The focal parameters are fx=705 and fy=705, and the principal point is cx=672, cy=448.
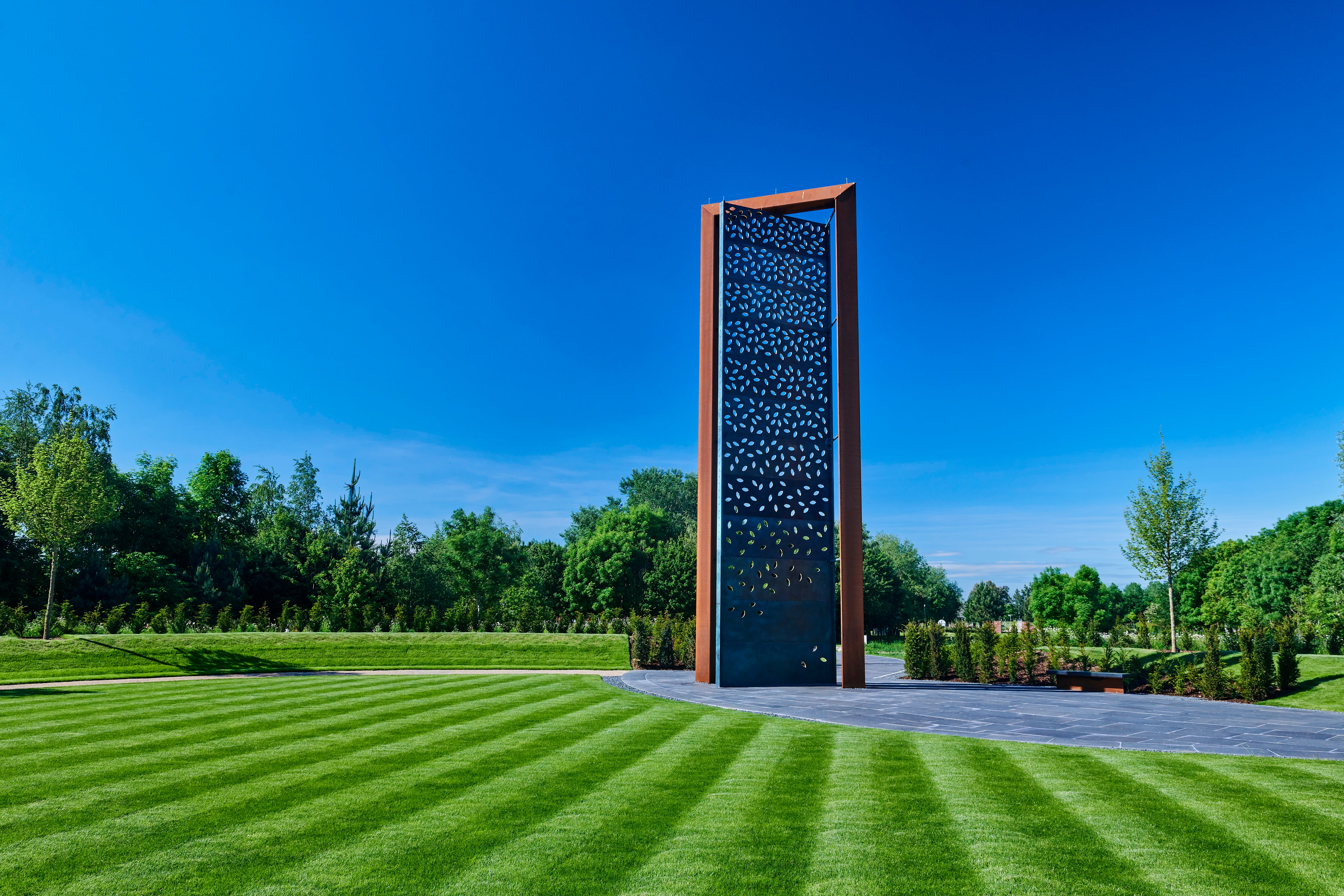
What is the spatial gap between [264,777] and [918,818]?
505 cm

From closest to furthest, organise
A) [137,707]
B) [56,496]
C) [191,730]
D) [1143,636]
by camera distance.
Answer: [191,730] < [137,707] < [1143,636] < [56,496]

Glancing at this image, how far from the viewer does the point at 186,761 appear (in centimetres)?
630

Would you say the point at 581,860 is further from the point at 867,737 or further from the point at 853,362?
the point at 853,362

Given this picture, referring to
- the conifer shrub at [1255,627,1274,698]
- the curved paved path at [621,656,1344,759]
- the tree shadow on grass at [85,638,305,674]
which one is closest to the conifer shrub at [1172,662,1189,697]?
the curved paved path at [621,656,1344,759]

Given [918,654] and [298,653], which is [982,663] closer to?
[918,654]

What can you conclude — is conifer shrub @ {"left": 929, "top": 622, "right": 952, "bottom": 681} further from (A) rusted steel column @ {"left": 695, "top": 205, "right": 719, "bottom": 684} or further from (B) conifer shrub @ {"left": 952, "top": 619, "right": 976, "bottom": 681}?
(A) rusted steel column @ {"left": 695, "top": 205, "right": 719, "bottom": 684}

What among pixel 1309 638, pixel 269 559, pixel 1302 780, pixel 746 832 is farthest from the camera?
pixel 269 559

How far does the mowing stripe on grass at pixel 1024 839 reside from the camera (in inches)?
146

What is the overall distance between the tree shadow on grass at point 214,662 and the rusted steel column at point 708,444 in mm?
10595

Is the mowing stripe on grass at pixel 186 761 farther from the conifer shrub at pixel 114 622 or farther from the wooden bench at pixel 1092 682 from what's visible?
the conifer shrub at pixel 114 622

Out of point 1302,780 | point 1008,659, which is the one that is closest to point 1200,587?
point 1008,659

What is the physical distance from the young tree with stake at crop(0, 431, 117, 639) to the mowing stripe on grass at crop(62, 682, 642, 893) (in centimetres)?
2030

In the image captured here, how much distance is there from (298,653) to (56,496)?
29.7 ft

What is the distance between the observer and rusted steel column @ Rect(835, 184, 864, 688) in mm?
14000
